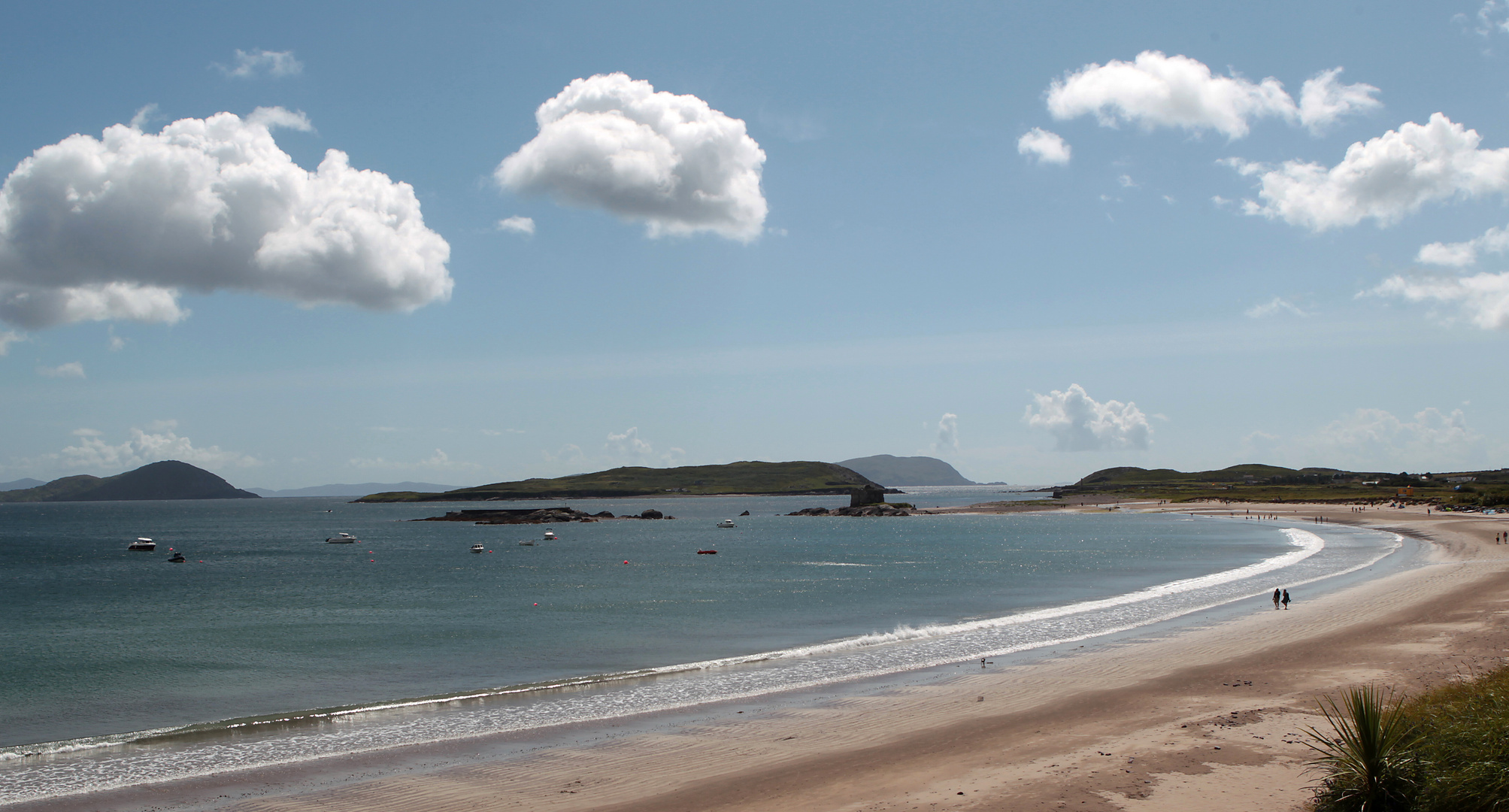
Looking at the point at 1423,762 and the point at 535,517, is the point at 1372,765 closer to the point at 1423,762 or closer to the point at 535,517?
the point at 1423,762

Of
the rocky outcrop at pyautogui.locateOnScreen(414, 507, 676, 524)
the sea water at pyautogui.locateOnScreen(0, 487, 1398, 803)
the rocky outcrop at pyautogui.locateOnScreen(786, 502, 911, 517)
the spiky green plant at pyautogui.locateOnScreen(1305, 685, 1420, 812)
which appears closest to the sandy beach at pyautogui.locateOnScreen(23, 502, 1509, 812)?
the spiky green plant at pyautogui.locateOnScreen(1305, 685, 1420, 812)

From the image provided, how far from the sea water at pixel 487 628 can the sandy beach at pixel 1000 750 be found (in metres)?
3.11

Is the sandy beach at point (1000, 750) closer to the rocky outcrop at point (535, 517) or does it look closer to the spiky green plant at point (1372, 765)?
the spiky green plant at point (1372, 765)

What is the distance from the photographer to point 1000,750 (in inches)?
711

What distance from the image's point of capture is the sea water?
22.2 metres

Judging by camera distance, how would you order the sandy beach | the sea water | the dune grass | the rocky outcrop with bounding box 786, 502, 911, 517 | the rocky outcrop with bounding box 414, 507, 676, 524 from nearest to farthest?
the dune grass
the sandy beach
the sea water
the rocky outcrop with bounding box 414, 507, 676, 524
the rocky outcrop with bounding box 786, 502, 911, 517

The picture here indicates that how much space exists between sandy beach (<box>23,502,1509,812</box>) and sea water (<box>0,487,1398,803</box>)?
3107 millimetres

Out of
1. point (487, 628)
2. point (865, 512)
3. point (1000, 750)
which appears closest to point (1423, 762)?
point (1000, 750)

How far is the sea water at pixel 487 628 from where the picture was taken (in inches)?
874

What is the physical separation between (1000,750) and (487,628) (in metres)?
26.6

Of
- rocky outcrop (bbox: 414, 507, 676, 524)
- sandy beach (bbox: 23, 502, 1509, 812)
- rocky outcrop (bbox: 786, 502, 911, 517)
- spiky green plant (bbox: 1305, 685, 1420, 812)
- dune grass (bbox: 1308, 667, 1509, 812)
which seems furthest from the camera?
rocky outcrop (bbox: 786, 502, 911, 517)

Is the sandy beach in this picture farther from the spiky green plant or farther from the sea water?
the sea water

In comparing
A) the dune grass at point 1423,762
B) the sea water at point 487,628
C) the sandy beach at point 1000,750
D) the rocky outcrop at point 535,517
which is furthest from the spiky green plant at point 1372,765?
the rocky outcrop at point 535,517

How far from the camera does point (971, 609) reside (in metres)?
42.3
